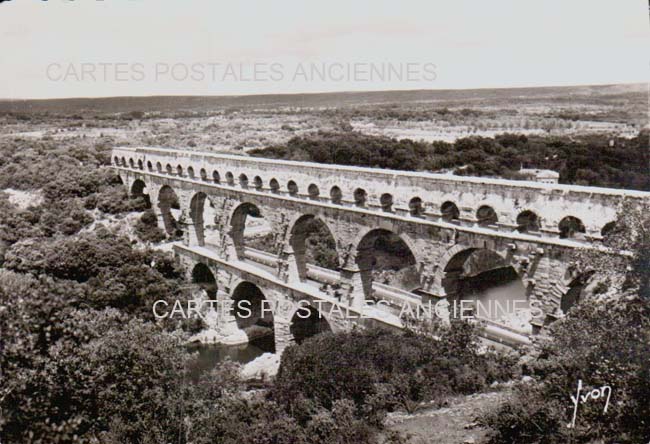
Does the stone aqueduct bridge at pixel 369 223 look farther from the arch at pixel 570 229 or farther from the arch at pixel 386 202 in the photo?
the arch at pixel 570 229

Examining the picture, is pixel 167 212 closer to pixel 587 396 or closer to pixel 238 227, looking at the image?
pixel 238 227

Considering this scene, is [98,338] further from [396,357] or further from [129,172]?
[129,172]

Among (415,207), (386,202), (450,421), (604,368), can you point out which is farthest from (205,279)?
(604,368)

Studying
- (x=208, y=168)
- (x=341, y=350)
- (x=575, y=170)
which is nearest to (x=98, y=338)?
(x=341, y=350)

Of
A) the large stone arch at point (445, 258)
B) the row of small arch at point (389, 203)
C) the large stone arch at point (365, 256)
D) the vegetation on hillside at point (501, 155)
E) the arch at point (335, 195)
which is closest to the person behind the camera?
the large stone arch at point (445, 258)

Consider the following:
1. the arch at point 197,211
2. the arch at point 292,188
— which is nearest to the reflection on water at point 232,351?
the arch at point 197,211
